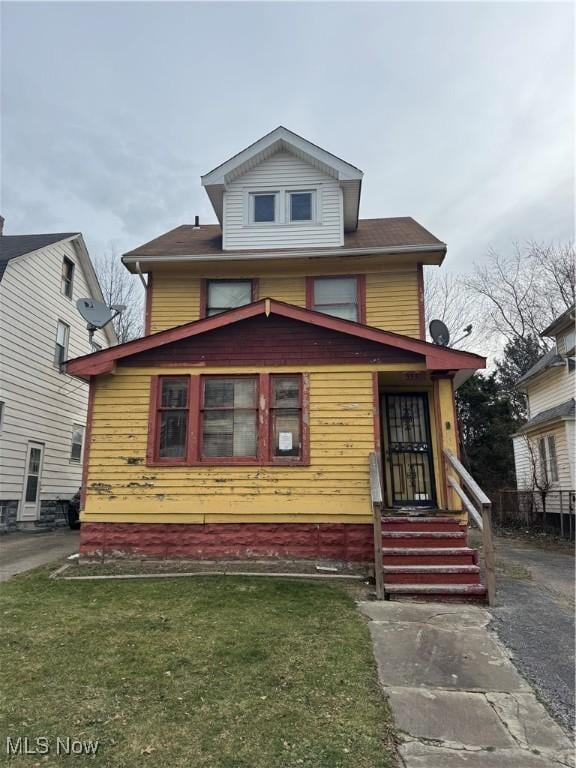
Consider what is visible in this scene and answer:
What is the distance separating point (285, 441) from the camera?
→ 7836 mm

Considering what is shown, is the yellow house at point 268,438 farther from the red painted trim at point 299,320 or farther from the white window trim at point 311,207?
the white window trim at point 311,207

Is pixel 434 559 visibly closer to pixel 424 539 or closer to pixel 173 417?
pixel 424 539

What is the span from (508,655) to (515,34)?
1088 cm

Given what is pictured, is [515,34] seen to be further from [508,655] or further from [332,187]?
[508,655]

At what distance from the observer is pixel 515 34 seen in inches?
372

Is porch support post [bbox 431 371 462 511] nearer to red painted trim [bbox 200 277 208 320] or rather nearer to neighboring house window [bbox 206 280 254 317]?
neighboring house window [bbox 206 280 254 317]

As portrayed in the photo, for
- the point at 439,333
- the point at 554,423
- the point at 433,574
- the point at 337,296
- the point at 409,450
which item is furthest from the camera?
the point at 554,423

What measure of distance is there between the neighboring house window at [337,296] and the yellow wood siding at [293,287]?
0.49 feet

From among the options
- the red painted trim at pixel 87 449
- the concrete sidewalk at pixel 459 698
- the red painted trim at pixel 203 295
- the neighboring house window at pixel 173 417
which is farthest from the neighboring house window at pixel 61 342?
the concrete sidewalk at pixel 459 698

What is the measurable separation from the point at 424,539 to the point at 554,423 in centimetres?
1190

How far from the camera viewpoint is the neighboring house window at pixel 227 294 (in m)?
10.8

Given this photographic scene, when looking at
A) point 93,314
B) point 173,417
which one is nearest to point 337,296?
point 173,417

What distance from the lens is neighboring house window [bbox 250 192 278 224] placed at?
11418 millimetres

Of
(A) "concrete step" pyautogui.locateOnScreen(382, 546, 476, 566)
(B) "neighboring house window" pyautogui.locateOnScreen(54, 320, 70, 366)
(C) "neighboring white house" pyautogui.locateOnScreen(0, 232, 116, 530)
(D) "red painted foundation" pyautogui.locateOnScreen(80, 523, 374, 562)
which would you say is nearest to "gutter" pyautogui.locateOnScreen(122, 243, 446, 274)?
(C) "neighboring white house" pyautogui.locateOnScreen(0, 232, 116, 530)
